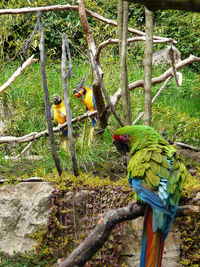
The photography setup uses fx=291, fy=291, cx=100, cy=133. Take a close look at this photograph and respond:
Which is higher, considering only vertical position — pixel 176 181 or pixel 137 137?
pixel 137 137

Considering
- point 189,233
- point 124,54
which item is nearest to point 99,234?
point 189,233

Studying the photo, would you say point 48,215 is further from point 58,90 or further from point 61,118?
point 58,90

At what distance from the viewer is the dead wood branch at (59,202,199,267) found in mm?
929

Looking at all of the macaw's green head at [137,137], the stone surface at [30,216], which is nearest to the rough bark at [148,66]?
the macaw's green head at [137,137]

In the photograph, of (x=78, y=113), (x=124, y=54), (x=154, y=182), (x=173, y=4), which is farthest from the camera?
(x=78, y=113)

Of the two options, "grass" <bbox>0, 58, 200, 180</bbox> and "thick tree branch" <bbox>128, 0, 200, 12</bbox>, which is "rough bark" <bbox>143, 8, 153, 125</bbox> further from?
"thick tree branch" <bbox>128, 0, 200, 12</bbox>

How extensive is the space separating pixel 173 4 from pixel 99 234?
830mm

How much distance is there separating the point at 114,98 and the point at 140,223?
1192 millimetres

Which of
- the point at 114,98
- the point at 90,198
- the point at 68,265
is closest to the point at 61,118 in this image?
the point at 114,98

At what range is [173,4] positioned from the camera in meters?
0.31

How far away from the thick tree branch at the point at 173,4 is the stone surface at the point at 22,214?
62.1 inches

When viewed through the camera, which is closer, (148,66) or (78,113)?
(148,66)

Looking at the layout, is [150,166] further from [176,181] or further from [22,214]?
[22,214]

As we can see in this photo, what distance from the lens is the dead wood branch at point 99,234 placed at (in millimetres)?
929
